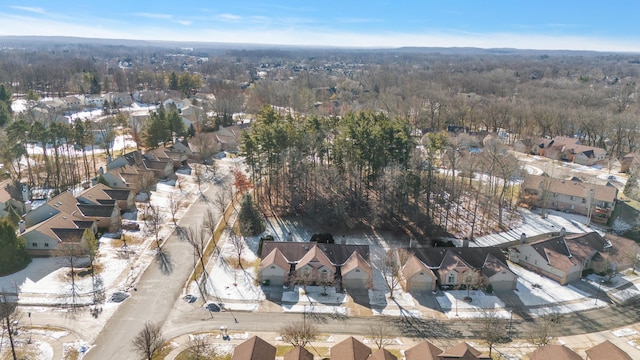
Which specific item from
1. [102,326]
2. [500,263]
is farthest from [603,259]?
[102,326]

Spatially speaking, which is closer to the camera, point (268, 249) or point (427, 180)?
point (268, 249)

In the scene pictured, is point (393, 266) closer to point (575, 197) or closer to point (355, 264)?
point (355, 264)

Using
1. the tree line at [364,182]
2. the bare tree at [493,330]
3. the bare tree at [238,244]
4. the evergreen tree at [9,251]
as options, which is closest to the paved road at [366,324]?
the bare tree at [493,330]

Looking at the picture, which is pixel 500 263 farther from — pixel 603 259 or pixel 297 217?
pixel 297 217

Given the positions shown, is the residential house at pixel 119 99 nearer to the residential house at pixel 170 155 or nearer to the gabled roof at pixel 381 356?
the residential house at pixel 170 155

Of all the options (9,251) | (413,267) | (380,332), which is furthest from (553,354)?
(9,251)

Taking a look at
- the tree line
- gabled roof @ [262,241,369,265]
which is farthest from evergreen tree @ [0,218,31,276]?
the tree line
